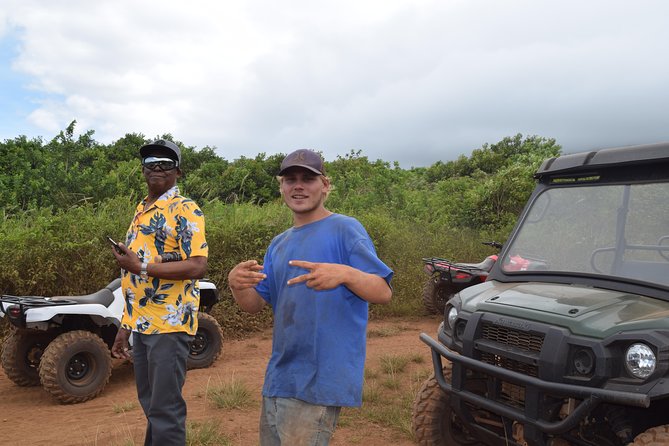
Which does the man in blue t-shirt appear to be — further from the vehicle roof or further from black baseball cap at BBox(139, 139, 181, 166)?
the vehicle roof

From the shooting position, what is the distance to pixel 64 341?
211 inches

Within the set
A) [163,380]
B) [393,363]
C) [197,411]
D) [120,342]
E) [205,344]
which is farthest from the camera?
[205,344]

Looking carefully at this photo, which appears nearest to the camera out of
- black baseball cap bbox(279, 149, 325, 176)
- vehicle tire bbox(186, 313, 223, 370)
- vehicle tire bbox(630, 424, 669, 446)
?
black baseball cap bbox(279, 149, 325, 176)

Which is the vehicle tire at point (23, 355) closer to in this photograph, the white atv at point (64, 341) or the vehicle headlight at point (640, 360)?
the white atv at point (64, 341)

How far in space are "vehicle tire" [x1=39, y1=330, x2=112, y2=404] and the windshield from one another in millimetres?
3876

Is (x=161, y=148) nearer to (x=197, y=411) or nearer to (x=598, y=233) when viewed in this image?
(x=197, y=411)

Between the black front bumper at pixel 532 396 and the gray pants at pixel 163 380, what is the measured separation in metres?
1.53

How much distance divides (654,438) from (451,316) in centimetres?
139

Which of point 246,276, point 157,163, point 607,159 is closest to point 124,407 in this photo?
point 157,163

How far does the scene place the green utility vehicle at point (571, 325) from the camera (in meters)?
2.71

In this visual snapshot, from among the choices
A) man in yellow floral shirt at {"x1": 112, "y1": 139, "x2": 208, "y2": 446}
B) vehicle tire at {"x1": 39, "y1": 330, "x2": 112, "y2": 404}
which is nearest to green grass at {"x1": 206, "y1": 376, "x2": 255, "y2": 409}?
vehicle tire at {"x1": 39, "y1": 330, "x2": 112, "y2": 404}

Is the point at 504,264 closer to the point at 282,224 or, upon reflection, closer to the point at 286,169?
the point at 286,169

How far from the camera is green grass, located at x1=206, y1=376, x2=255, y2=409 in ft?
16.4

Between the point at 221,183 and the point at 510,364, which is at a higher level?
the point at 221,183
